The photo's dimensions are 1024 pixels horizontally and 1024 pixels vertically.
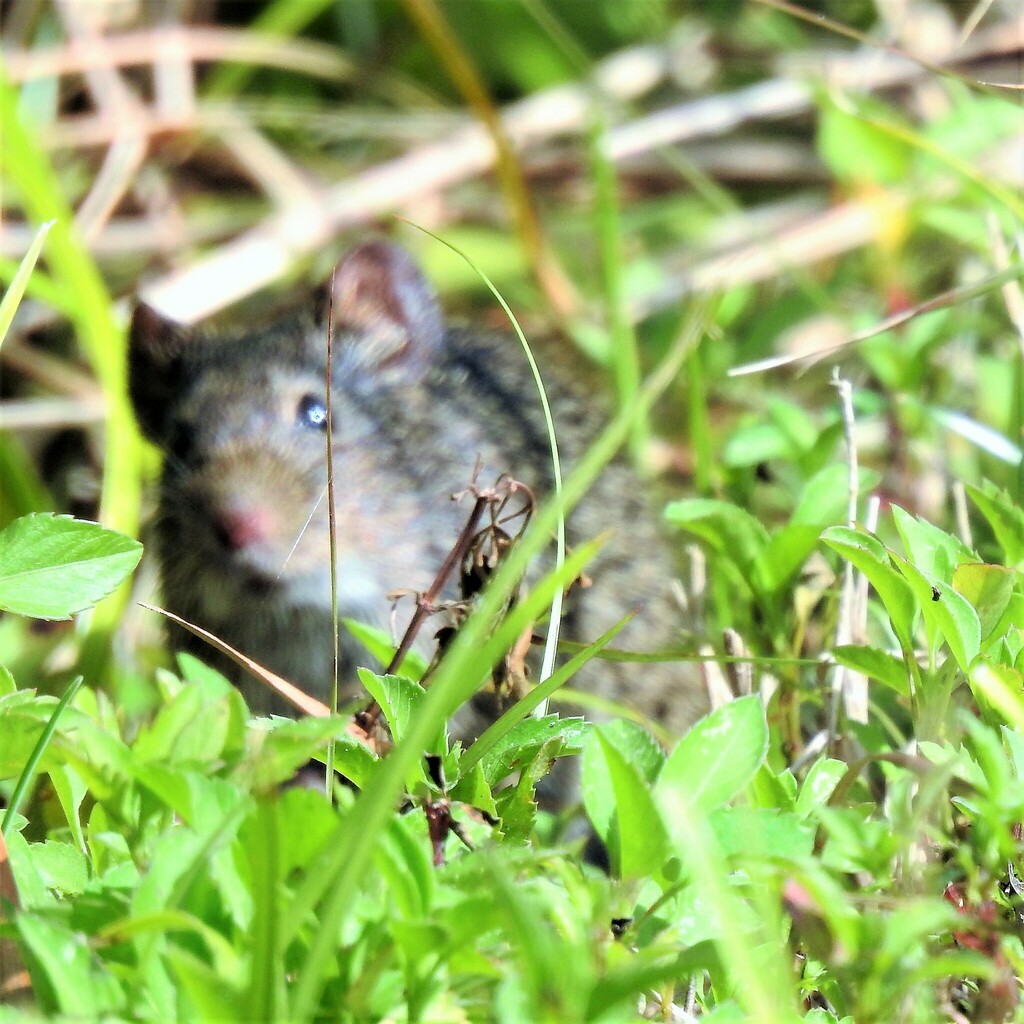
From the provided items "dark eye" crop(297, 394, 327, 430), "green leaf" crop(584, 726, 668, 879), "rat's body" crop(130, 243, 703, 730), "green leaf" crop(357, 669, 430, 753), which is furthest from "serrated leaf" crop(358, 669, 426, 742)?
"dark eye" crop(297, 394, 327, 430)

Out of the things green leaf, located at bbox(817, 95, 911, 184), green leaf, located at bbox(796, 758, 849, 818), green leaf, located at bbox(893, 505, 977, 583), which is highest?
green leaf, located at bbox(817, 95, 911, 184)

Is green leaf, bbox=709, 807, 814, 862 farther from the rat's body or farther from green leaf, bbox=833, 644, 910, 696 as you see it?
the rat's body

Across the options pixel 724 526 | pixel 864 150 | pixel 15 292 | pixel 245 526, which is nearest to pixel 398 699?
pixel 724 526

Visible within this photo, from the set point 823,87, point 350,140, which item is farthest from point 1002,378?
point 350,140

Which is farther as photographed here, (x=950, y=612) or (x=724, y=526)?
(x=724, y=526)

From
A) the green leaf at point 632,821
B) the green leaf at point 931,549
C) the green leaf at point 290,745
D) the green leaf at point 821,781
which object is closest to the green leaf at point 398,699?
the green leaf at point 290,745

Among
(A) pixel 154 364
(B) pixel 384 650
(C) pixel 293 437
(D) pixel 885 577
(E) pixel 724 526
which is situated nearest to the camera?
(D) pixel 885 577

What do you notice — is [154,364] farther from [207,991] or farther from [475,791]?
[207,991]

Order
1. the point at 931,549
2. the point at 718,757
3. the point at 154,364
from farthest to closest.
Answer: the point at 154,364, the point at 931,549, the point at 718,757

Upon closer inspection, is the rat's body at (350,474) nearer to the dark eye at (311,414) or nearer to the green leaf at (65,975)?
the dark eye at (311,414)
